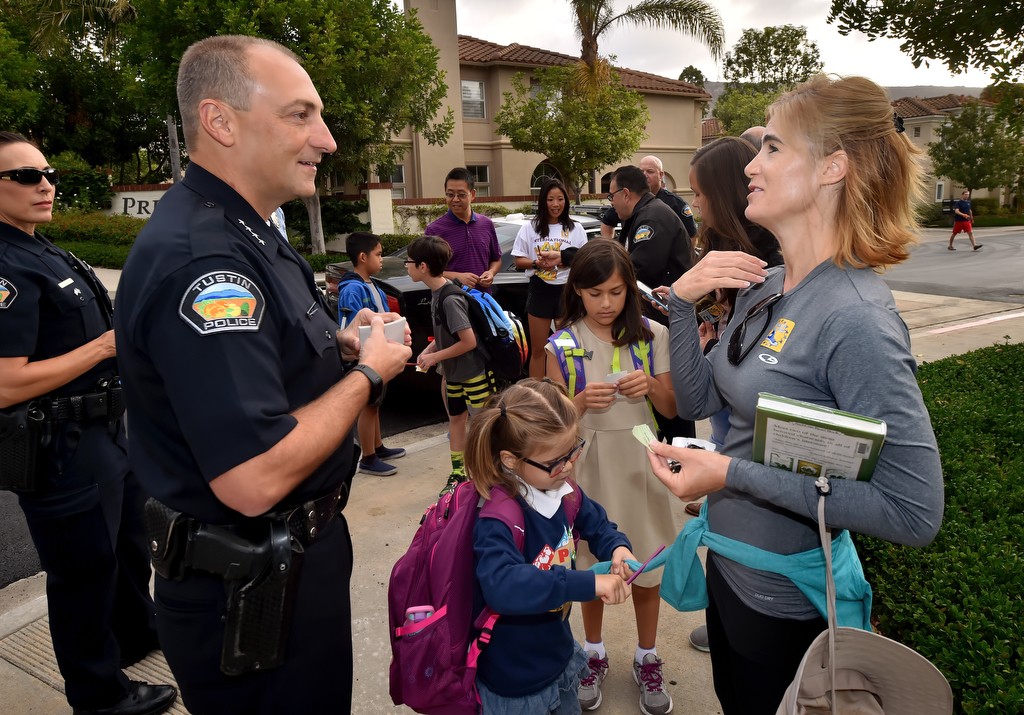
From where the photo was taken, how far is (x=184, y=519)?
173 cm

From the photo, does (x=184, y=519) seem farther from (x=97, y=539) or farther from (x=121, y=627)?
(x=121, y=627)

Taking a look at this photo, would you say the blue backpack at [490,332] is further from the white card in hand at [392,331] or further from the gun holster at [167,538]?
the gun holster at [167,538]

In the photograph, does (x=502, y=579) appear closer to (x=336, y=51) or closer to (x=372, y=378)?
(x=372, y=378)

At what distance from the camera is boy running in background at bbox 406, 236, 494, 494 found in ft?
15.7

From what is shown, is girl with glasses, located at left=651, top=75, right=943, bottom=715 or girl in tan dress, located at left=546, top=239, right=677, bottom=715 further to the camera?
girl in tan dress, located at left=546, top=239, right=677, bottom=715

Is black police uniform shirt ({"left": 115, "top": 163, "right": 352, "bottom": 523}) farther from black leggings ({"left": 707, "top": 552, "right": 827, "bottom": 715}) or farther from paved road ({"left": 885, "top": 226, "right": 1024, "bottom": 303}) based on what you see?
paved road ({"left": 885, "top": 226, "right": 1024, "bottom": 303})

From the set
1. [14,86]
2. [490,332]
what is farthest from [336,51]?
[490,332]

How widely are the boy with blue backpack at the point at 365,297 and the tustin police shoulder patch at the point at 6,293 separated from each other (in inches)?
98.4

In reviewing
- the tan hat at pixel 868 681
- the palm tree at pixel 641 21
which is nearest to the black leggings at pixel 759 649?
A: the tan hat at pixel 868 681

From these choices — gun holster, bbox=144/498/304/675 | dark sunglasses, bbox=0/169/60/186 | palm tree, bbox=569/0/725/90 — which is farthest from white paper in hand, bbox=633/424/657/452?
palm tree, bbox=569/0/725/90

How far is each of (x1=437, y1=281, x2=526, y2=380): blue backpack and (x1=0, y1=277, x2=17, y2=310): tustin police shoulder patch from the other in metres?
2.63

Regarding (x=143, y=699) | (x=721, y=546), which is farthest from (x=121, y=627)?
(x=721, y=546)

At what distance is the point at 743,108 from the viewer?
38.0 meters

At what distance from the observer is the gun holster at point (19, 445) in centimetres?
265
